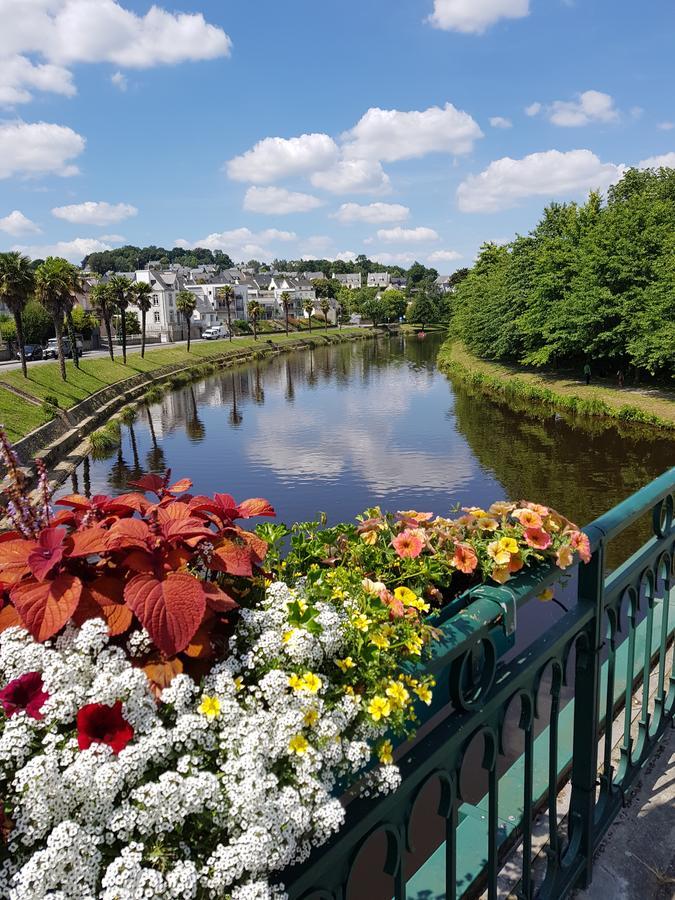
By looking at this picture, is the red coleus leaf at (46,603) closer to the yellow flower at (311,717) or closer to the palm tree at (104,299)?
the yellow flower at (311,717)

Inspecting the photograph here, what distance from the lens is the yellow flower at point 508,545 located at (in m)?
2.36

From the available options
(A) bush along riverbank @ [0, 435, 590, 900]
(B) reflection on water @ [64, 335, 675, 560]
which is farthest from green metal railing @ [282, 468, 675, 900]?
(B) reflection on water @ [64, 335, 675, 560]

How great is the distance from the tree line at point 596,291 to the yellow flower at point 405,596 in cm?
3205

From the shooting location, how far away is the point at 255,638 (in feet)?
5.85

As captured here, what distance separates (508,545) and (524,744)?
105cm

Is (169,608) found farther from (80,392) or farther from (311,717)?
(80,392)

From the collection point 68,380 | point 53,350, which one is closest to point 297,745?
point 68,380

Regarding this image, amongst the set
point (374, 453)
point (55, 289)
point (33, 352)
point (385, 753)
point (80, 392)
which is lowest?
point (374, 453)

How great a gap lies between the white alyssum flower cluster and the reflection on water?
1912cm

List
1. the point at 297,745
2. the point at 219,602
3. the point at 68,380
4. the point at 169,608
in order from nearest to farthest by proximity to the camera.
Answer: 1. the point at 297,745
2. the point at 169,608
3. the point at 219,602
4. the point at 68,380

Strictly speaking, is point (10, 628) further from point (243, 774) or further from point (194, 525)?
point (243, 774)

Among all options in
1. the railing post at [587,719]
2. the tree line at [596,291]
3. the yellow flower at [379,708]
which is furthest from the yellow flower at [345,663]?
the tree line at [596,291]

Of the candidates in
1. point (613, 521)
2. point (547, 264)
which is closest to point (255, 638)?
point (613, 521)

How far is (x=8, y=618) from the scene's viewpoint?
173 centimetres
